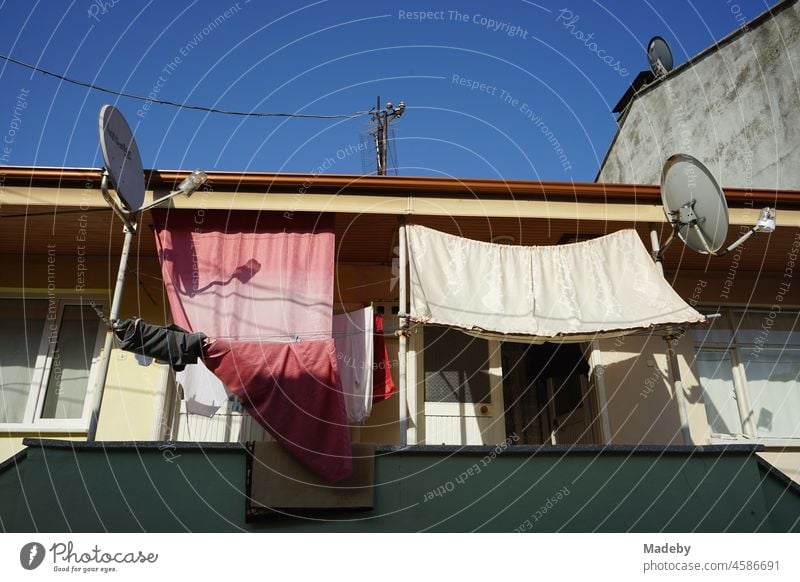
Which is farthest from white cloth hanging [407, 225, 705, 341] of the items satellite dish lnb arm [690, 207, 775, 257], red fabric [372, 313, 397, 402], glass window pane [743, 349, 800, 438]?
glass window pane [743, 349, 800, 438]

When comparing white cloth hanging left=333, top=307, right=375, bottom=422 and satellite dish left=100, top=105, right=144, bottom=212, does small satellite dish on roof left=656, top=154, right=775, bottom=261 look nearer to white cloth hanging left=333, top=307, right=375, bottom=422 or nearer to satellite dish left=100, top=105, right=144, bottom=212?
white cloth hanging left=333, top=307, right=375, bottom=422

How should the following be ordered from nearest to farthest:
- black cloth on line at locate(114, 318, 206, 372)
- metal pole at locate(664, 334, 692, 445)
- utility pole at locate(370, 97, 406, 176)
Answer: black cloth on line at locate(114, 318, 206, 372) → metal pole at locate(664, 334, 692, 445) → utility pole at locate(370, 97, 406, 176)

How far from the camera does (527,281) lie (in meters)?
6.33

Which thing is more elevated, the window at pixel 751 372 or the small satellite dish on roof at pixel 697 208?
the small satellite dish on roof at pixel 697 208

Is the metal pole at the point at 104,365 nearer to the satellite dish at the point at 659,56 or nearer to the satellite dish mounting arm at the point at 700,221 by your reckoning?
the satellite dish mounting arm at the point at 700,221

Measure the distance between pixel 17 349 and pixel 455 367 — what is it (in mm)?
5055

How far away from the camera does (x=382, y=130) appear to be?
512 inches

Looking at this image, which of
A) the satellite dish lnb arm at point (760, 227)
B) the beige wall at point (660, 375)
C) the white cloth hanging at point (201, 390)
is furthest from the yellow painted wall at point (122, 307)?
the satellite dish lnb arm at point (760, 227)

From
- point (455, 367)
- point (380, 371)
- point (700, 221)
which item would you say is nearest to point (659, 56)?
point (700, 221)

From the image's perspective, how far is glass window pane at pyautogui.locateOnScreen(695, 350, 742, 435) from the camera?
7648 mm

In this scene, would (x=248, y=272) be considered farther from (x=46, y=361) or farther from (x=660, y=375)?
(x=660, y=375)

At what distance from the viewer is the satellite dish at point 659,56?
13648 millimetres

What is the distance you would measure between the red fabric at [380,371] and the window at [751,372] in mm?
3843
